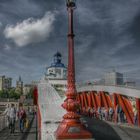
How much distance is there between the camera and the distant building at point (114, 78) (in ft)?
83.9

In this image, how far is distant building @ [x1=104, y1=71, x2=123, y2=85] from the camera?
1007 inches

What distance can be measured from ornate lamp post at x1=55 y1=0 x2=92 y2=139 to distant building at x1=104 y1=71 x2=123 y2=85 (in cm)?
1263

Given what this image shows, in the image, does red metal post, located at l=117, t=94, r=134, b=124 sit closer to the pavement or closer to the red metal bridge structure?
the red metal bridge structure

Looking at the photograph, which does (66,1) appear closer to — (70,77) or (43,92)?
(70,77)

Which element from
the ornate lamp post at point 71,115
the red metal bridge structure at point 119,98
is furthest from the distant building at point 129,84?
the ornate lamp post at point 71,115

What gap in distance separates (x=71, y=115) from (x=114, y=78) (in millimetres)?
15225

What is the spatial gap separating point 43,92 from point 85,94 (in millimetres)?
16963

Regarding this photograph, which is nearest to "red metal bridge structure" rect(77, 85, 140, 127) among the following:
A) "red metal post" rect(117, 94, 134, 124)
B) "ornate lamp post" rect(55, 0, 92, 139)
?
"red metal post" rect(117, 94, 134, 124)

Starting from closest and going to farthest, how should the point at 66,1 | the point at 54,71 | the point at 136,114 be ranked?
the point at 66,1 → the point at 136,114 → the point at 54,71

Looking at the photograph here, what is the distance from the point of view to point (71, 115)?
1231 cm

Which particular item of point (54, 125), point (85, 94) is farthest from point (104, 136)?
point (85, 94)

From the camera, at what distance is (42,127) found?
1452cm

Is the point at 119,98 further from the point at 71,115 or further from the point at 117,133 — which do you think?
the point at 71,115

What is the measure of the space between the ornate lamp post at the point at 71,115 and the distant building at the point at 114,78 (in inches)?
497
